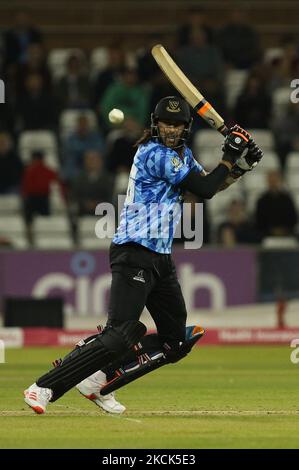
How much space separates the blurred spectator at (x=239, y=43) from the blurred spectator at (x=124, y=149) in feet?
6.19

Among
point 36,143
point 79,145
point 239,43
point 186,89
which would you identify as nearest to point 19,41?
point 36,143

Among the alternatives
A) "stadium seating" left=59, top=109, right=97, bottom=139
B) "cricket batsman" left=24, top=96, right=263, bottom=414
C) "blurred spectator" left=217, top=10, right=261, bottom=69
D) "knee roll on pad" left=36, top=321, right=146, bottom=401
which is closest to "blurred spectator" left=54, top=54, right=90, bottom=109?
"stadium seating" left=59, top=109, right=97, bottom=139

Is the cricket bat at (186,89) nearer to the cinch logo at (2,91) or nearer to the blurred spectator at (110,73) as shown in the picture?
the cinch logo at (2,91)

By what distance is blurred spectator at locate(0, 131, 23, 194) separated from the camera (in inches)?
603

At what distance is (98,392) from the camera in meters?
7.42

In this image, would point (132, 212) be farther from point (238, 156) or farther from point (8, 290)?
point (8, 290)

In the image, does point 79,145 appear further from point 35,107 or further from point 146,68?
point 146,68

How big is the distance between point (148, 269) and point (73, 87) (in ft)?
31.2

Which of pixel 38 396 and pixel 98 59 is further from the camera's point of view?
pixel 98 59

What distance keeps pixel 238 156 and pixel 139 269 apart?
31.5 inches

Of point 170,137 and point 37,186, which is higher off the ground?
point 37,186

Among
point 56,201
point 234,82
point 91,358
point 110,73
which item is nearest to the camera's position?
point 91,358

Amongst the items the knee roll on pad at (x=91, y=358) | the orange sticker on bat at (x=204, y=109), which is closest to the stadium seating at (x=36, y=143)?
the orange sticker on bat at (x=204, y=109)

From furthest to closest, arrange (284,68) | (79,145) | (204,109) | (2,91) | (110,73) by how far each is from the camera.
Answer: (284,68) < (110,73) < (79,145) < (2,91) < (204,109)
